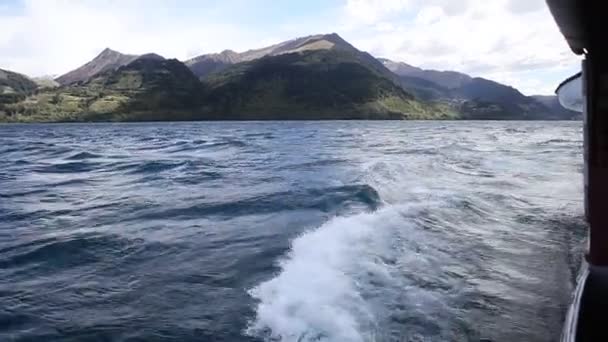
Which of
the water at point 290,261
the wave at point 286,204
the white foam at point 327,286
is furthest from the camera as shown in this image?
the wave at point 286,204

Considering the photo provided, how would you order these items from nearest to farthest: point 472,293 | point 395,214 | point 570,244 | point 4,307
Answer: point 4,307, point 472,293, point 570,244, point 395,214

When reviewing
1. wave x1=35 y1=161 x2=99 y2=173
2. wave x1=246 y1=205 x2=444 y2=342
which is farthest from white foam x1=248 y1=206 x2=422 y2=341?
wave x1=35 y1=161 x2=99 y2=173

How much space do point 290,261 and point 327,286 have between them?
1468 millimetres

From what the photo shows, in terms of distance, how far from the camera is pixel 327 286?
25.5 feet

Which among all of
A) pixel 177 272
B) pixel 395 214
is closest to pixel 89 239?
pixel 177 272

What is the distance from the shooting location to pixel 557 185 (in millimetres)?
19562

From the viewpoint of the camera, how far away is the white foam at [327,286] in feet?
20.6

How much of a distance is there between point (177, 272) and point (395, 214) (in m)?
6.51

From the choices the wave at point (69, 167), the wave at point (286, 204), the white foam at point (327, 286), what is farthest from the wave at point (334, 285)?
the wave at point (69, 167)

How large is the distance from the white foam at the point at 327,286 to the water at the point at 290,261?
0.03m

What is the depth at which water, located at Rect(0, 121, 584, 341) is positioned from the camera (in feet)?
21.5

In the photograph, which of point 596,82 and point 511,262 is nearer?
point 596,82

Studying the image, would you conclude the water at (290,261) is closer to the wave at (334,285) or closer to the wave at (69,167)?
the wave at (334,285)

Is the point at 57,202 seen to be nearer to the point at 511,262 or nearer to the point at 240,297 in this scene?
the point at 240,297
